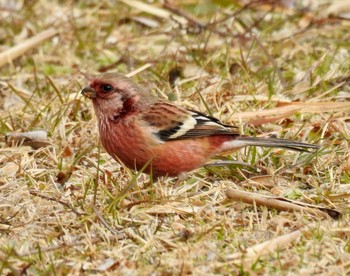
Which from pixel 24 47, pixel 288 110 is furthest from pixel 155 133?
pixel 24 47

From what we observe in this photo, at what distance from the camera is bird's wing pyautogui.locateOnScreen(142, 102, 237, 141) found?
5707 millimetres

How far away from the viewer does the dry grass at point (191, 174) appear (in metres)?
4.60

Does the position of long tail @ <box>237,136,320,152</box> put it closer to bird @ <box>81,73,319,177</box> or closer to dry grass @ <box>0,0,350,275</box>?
bird @ <box>81,73,319,177</box>

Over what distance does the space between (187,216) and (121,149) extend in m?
0.70

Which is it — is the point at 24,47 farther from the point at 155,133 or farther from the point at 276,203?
the point at 276,203

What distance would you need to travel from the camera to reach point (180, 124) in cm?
579

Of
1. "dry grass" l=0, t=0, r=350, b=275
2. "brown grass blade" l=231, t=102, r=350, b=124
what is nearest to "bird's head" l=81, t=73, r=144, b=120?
"dry grass" l=0, t=0, r=350, b=275

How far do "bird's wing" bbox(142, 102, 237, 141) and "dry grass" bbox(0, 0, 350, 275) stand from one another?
0.26m

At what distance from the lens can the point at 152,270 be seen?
4.42 m

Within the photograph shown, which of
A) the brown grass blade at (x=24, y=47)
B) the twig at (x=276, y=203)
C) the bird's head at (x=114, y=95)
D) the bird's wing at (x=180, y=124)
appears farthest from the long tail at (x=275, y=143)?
the brown grass blade at (x=24, y=47)

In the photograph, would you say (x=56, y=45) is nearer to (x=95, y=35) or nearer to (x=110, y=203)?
(x=95, y=35)

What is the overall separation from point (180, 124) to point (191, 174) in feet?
1.08

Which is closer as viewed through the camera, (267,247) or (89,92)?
(267,247)

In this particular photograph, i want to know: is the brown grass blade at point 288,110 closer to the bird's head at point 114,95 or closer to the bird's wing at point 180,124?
the bird's wing at point 180,124
